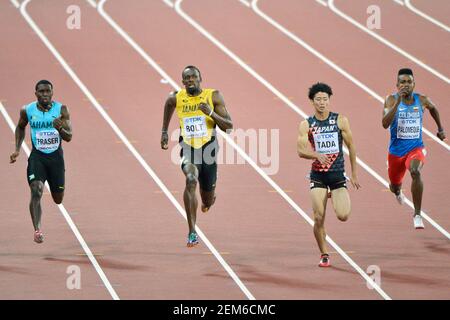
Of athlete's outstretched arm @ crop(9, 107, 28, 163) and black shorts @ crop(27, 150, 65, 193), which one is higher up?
athlete's outstretched arm @ crop(9, 107, 28, 163)

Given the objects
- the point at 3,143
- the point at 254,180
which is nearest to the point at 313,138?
the point at 254,180

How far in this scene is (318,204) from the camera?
1134 centimetres

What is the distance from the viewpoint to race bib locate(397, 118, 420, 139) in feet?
43.2

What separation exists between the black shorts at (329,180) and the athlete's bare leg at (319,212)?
0.18 ft

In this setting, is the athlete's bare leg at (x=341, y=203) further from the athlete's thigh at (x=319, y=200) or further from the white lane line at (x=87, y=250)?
the white lane line at (x=87, y=250)

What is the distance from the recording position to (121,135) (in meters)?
17.7

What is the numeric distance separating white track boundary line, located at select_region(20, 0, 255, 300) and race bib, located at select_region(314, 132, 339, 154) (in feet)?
4.96

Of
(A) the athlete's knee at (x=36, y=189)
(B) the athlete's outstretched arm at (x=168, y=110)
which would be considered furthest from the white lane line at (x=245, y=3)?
(A) the athlete's knee at (x=36, y=189)

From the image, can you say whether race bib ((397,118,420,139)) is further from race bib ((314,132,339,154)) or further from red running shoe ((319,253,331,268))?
red running shoe ((319,253,331,268))

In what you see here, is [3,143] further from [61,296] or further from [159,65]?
[61,296]

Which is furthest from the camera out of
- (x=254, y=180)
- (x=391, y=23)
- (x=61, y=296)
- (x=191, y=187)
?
(x=391, y=23)

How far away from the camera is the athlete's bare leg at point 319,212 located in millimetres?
11328

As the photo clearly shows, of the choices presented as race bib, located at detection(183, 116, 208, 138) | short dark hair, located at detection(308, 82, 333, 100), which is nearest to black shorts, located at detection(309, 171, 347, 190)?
short dark hair, located at detection(308, 82, 333, 100)

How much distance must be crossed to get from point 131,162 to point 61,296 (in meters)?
6.26
